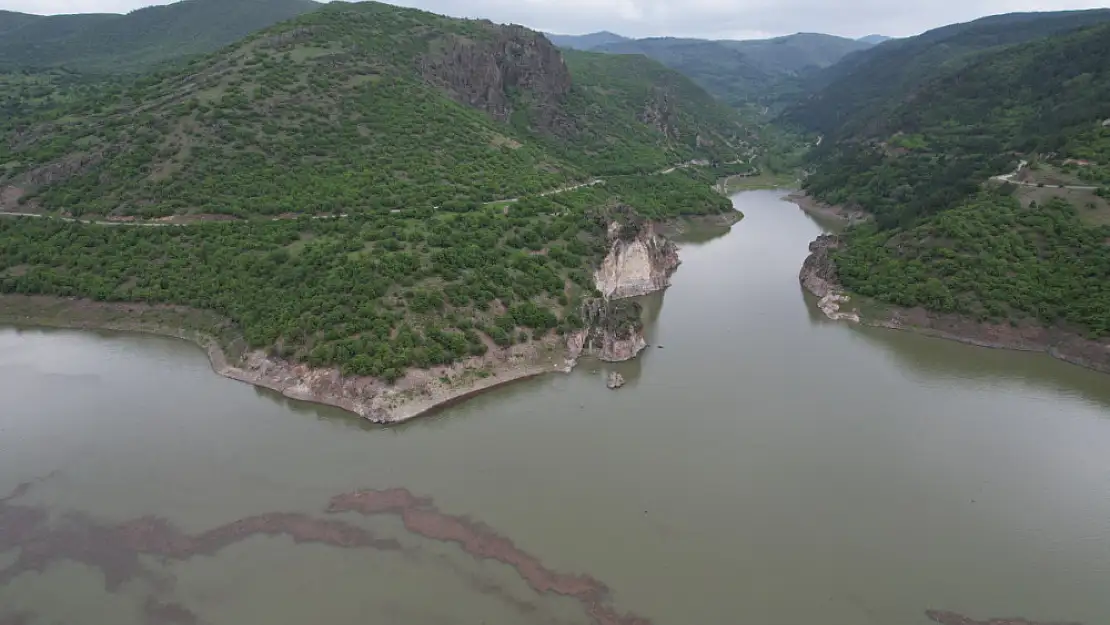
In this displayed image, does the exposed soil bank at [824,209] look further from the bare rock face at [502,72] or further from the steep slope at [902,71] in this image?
the steep slope at [902,71]

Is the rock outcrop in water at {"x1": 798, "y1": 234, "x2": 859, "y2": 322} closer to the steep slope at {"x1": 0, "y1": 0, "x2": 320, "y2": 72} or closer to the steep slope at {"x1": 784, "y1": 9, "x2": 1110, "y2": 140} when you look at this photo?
the steep slope at {"x1": 784, "y1": 9, "x2": 1110, "y2": 140}

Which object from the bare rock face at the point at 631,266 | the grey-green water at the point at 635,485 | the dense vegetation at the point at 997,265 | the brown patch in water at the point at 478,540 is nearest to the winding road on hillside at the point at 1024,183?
the dense vegetation at the point at 997,265

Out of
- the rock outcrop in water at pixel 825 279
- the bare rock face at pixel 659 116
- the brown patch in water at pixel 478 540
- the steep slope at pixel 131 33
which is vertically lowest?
the brown patch in water at pixel 478 540

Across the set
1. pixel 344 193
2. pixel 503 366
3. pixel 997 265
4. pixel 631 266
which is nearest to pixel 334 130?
pixel 344 193

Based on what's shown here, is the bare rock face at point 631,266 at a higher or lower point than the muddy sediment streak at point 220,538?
higher

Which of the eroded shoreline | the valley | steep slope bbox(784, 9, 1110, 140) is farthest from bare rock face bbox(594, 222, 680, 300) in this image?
steep slope bbox(784, 9, 1110, 140)

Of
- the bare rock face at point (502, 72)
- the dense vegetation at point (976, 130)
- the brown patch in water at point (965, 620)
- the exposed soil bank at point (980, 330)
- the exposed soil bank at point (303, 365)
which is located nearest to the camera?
the brown patch in water at point (965, 620)

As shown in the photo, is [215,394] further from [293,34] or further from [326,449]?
[293,34]

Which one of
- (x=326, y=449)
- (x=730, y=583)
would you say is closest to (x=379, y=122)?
(x=326, y=449)

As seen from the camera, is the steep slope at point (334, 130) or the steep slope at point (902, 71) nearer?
the steep slope at point (334, 130)
